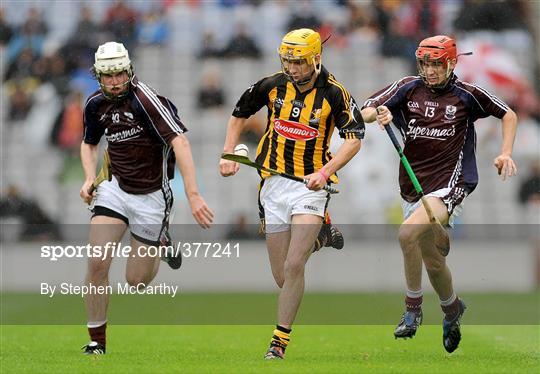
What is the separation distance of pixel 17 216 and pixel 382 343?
998cm

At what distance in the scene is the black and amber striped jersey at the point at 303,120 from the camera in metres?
8.86

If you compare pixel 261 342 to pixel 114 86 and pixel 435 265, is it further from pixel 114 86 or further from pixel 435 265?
pixel 114 86

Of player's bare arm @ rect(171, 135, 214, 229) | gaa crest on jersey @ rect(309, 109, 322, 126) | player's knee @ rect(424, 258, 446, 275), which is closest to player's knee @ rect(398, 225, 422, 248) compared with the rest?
player's knee @ rect(424, 258, 446, 275)

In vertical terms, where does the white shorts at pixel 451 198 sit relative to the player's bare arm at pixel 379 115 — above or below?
below

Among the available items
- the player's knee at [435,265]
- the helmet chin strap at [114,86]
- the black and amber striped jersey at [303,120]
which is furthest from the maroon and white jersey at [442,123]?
the helmet chin strap at [114,86]

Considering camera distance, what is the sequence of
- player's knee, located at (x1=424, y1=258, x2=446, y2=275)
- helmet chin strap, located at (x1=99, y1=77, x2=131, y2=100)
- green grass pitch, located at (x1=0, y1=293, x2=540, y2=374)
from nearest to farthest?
1. green grass pitch, located at (x1=0, y1=293, x2=540, y2=374)
2. helmet chin strap, located at (x1=99, y1=77, x2=131, y2=100)
3. player's knee, located at (x1=424, y1=258, x2=446, y2=275)

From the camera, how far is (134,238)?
9578 mm

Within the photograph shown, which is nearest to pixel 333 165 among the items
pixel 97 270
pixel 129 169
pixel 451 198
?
pixel 451 198

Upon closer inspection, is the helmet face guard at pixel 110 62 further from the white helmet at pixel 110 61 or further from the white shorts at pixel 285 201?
the white shorts at pixel 285 201

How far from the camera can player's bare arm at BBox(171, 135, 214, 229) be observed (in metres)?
8.34

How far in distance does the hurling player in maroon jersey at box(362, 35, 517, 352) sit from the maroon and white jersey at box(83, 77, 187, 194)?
1453mm

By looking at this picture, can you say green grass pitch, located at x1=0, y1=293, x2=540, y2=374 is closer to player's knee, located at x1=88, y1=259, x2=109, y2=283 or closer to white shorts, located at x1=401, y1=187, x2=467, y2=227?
player's knee, located at x1=88, y1=259, x2=109, y2=283

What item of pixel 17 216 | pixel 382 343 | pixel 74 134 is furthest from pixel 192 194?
pixel 74 134

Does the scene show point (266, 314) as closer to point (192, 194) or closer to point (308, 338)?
point (308, 338)
